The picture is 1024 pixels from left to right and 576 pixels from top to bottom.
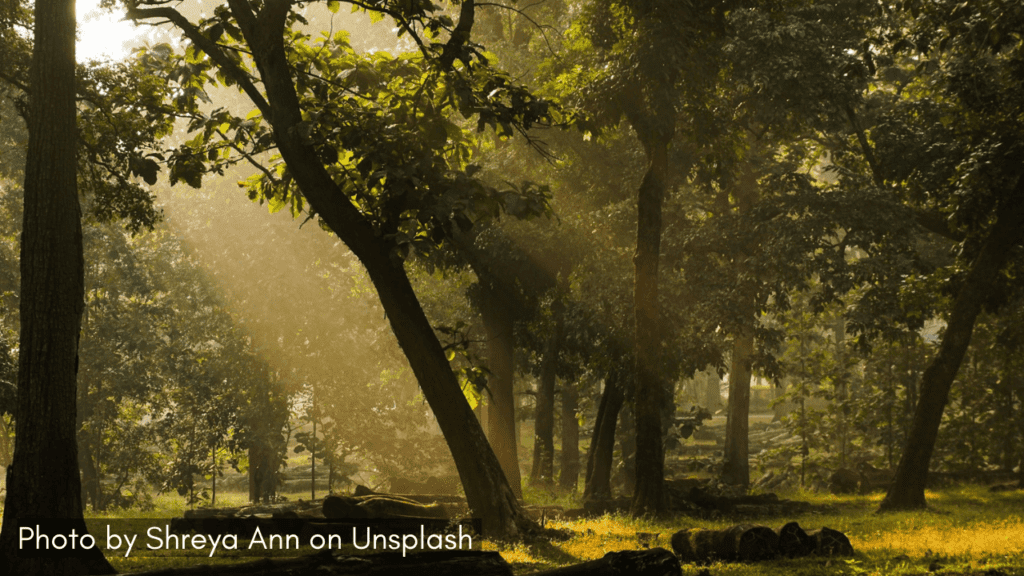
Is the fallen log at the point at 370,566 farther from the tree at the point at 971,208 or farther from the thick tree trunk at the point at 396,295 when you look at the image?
the tree at the point at 971,208

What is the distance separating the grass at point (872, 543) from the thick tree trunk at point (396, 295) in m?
0.58

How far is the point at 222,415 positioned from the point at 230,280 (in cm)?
521

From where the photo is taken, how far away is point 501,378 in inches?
890

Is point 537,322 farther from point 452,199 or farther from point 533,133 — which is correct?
point 452,199

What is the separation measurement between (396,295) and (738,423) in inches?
624

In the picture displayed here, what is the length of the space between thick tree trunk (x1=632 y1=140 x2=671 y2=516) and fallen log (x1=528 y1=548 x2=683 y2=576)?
8.37 m

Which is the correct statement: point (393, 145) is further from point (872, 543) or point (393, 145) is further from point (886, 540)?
point (886, 540)

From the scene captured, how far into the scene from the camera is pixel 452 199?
885 cm

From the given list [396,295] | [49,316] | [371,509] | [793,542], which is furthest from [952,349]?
[49,316]

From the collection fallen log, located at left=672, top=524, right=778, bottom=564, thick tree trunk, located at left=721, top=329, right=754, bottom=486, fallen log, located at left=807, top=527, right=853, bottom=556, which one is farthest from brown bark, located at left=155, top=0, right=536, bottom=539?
thick tree trunk, located at left=721, top=329, right=754, bottom=486

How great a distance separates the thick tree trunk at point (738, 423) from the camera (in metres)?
23.4

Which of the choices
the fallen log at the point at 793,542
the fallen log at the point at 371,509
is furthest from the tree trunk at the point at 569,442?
the fallen log at the point at 793,542

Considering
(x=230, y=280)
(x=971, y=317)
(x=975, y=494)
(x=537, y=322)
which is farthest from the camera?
(x=230, y=280)

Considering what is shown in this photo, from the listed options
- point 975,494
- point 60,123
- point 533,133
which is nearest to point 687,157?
point 533,133
